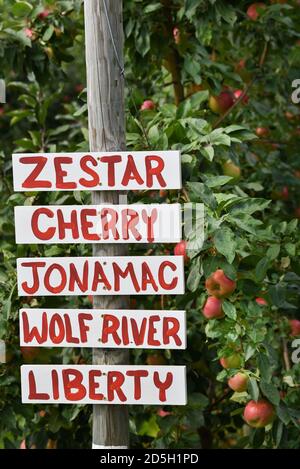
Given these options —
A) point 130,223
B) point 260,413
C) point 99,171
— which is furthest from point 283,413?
point 99,171

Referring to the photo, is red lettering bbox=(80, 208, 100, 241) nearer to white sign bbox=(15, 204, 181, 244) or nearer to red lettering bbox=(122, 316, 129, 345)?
white sign bbox=(15, 204, 181, 244)

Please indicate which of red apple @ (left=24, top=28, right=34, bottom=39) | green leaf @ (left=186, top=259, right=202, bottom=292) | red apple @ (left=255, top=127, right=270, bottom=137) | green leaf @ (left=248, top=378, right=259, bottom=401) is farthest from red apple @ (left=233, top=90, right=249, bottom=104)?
green leaf @ (left=248, top=378, right=259, bottom=401)

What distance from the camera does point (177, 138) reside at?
6.41 ft

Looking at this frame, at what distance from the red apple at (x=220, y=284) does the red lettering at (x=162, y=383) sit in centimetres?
25

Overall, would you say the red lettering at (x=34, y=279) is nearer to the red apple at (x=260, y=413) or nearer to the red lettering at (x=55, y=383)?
the red lettering at (x=55, y=383)

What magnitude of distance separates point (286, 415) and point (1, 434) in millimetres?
775

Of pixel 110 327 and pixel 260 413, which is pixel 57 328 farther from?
pixel 260 413

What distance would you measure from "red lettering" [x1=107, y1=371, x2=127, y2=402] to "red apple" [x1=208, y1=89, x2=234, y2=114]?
3.59 feet

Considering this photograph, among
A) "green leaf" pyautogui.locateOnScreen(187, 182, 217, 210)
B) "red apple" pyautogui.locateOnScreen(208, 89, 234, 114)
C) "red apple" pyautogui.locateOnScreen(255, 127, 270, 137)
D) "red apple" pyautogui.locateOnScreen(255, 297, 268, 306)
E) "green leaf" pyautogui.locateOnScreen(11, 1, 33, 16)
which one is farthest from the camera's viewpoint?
"red apple" pyautogui.locateOnScreen(255, 127, 270, 137)

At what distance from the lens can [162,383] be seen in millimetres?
1621

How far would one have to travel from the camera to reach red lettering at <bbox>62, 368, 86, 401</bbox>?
165 cm

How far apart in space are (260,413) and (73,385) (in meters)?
0.45
